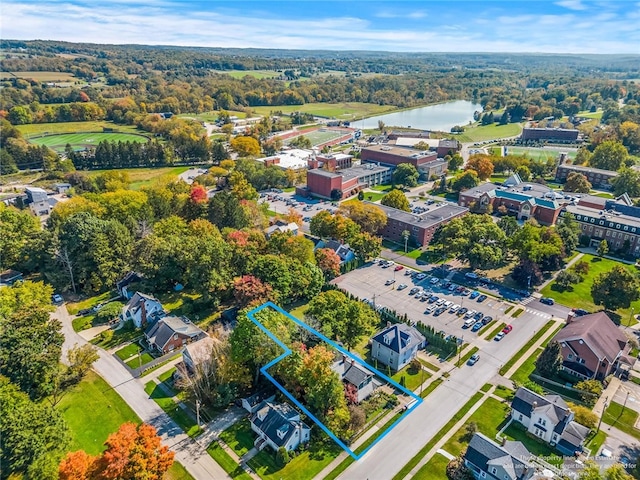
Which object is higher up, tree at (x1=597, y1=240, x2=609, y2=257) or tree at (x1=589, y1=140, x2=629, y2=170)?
tree at (x1=589, y1=140, x2=629, y2=170)

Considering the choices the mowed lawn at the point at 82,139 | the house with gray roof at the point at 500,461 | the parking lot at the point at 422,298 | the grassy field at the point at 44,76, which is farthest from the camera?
the grassy field at the point at 44,76

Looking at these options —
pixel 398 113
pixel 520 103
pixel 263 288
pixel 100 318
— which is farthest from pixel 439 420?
pixel 398 113

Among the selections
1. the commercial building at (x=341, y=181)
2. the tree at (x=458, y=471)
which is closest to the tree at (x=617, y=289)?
the tree at (x=458, y=471)

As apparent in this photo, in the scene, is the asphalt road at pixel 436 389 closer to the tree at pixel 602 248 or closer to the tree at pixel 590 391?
the tree at pixel 590 391

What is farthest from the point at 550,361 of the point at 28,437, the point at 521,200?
the point at 521,200

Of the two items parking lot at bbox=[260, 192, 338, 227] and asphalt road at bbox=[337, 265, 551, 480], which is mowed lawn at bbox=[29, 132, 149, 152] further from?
asphalt road at bbox=[337, 265, 551, 480]

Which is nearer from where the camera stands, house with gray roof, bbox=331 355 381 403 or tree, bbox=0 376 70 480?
tree, bbox=0 376 70 480

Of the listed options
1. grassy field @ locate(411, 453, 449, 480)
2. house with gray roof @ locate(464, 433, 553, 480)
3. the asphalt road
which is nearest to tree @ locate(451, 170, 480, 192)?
the asphalt road

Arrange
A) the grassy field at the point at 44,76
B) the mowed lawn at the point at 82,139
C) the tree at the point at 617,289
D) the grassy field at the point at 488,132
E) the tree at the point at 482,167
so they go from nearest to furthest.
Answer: the tree at the point at 617,289 → the tree at the point at 482,167 → the mowed lawn at the point at 82,139 → the grassy field at the point at 488,132 → the grassy field at the point at 44,76
